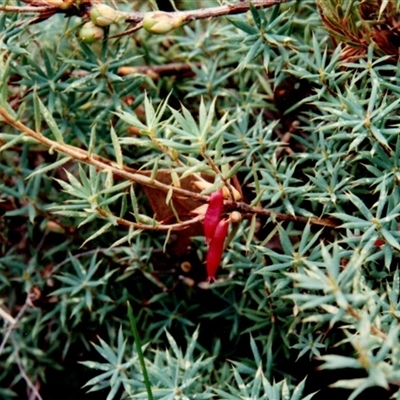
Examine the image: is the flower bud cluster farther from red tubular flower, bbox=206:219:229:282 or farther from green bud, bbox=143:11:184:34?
red tubular flower, bbox=206:219:229:282

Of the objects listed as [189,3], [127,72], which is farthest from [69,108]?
[189,3]

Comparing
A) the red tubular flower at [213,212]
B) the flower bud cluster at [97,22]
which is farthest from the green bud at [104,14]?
the red tubular flower at [213,212]

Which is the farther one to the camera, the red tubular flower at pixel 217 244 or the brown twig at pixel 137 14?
the brown twig at pixel 137 14

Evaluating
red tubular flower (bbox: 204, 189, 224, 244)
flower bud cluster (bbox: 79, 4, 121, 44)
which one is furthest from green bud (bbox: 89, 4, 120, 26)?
red tubular flower (bbox: 204, 189, 224, 244)

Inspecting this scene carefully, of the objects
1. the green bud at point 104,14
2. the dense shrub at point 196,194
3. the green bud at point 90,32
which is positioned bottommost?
the dense shrub at point 196,194

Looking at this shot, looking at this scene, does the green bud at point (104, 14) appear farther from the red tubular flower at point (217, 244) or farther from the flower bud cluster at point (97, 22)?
the red tubular flower at point (217, 244)

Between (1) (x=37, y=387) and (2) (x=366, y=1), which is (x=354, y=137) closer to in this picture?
(2) (x=366, y=1)
